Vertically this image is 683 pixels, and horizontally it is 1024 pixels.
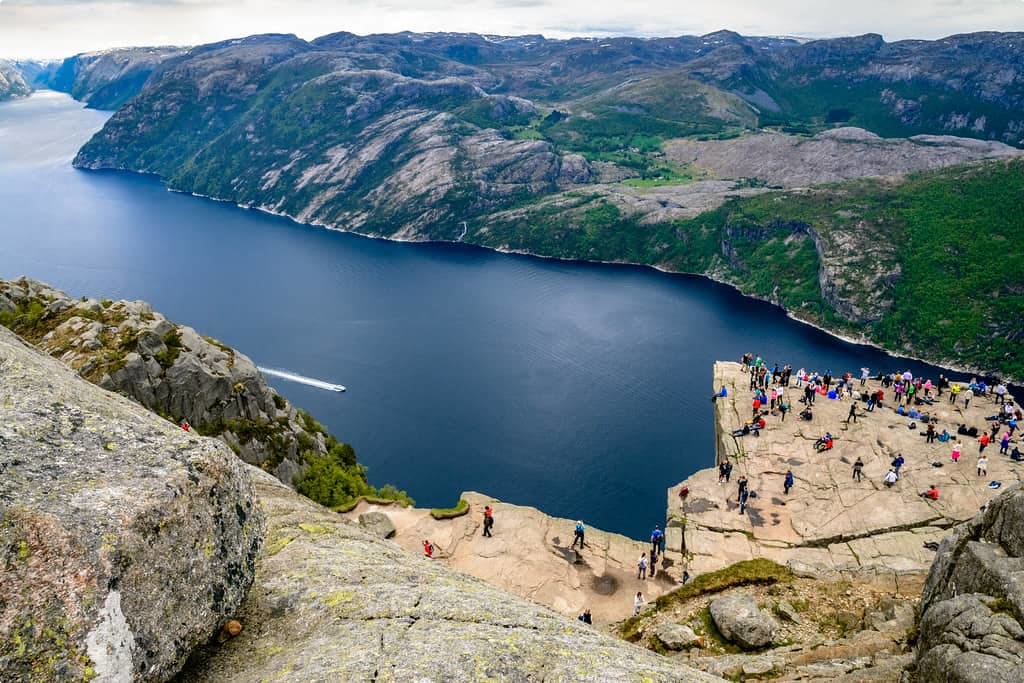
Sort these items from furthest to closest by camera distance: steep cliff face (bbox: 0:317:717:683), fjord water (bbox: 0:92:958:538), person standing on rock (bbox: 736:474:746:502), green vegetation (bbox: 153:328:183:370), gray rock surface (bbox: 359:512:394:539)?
fjord water (bbox: 0:92:958:538), person standing on rock (bbox: 736:474:746:502), green vegetation (bbox: 153:328:183:370), gray rock surface (bbox: 359:512:394:539), steep cliff face (bbox: 0:317:717:683)

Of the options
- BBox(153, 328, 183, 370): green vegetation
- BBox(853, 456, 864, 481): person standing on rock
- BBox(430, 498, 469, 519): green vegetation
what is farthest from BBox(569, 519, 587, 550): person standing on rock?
BBox(153, 328, 183, 370): green vegetation

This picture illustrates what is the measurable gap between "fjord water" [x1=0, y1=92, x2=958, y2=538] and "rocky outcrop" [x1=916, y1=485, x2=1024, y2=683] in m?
52.3

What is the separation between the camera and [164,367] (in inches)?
1791

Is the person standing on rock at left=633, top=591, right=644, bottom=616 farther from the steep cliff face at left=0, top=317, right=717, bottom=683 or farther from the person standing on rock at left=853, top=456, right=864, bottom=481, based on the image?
the person standing on rock at left=853, top=456, right=864, bottom=481

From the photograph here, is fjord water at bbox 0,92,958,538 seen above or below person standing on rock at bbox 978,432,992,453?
below

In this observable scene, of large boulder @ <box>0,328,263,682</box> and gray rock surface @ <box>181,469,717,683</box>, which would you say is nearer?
large boulder @ <box>0,328,263,682</box>

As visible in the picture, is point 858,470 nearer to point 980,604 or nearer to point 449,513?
point 449,513

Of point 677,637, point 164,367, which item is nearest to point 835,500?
point 677,637

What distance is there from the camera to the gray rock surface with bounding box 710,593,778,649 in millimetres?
27141

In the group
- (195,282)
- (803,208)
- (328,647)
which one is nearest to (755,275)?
(803,208)

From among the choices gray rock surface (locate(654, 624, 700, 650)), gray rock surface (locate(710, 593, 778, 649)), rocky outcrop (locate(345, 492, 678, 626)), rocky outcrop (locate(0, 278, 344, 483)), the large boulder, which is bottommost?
rocky outcrop (locate(345, 492, 678, 626))

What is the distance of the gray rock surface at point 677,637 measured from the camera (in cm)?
2775

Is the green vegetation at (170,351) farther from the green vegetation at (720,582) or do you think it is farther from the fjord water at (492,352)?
the fjord water at (492,352)

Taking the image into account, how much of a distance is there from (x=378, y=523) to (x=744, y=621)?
22.1 meters
